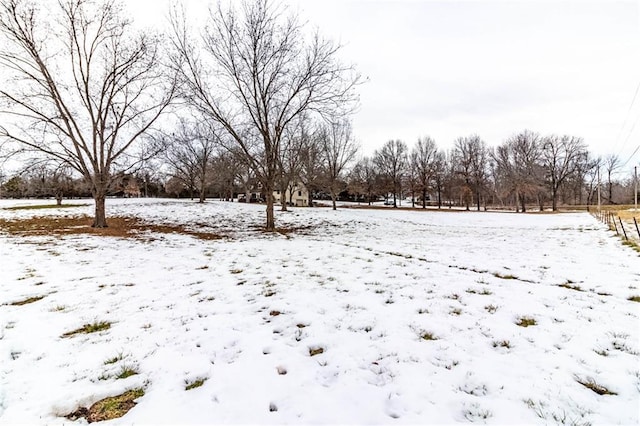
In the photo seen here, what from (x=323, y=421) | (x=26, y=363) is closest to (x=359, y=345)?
(x=323, y=421)

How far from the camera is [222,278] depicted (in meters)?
6.80

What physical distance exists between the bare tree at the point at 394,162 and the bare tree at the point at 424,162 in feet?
6.59

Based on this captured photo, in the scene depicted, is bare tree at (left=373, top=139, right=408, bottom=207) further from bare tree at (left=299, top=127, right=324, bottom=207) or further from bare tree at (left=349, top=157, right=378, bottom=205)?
bare tree at (left=299, top=127, right=324, bottom=207)

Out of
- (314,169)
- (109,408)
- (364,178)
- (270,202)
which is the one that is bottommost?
(109,408)

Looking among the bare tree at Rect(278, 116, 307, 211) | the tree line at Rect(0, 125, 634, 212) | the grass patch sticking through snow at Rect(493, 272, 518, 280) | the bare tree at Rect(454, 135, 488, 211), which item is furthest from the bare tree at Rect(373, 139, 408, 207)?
the grass patch sticking through snow at Rect(493, 272, 518, 280)

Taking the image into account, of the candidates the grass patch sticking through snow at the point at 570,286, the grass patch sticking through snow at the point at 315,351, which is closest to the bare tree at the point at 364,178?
the grass patch sticking through snow at the point at 570,286

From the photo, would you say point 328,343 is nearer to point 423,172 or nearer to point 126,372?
point 126,372

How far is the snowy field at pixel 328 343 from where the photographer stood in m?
2.56

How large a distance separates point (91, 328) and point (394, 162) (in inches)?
1944

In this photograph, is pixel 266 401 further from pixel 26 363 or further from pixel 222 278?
pixel 222 278

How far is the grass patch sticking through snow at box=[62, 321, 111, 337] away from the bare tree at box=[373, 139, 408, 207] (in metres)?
47.6

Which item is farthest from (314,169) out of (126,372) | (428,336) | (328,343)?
(126,372)

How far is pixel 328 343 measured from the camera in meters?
3.69

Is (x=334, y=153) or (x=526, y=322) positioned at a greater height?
(x=334, y=153)
